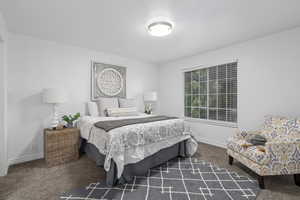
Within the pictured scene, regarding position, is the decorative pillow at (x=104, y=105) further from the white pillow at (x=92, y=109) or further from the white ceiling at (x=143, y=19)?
the white ceiling at (x=143, y=19)

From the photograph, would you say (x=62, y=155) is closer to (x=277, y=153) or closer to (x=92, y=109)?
(x=92, y=109)

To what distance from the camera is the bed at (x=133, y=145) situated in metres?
1.80

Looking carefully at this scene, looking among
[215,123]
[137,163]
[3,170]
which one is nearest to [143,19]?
[137,163]

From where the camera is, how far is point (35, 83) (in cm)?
271

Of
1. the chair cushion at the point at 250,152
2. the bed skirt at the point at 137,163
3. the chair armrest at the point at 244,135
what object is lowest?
the bed skirt at the point at 137,163

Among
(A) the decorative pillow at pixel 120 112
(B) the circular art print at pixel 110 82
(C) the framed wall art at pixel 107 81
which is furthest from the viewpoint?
(B) the circular art print at pixel 110 82

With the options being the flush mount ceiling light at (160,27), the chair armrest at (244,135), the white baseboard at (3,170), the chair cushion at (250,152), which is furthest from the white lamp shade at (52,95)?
the chair armrest at (244,135)

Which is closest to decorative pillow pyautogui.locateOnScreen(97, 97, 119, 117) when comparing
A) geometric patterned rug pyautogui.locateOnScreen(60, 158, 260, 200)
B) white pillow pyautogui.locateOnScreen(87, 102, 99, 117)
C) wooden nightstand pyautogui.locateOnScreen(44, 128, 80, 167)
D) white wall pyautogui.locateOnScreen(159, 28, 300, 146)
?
white pillow pyautogui.locateOnScreen(87, 102, 99, 117)

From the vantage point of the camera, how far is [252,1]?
1.74 m

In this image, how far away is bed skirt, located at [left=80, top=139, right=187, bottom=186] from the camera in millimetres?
1830

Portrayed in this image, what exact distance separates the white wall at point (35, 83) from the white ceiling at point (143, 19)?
27 centimetres

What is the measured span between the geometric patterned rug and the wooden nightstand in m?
0.99

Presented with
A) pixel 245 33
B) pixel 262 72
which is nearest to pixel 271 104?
pixel 262 72

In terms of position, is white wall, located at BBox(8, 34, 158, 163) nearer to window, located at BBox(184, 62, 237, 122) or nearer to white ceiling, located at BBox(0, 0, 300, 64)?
white ceiling, located at BBox(0, 0, 300, 64)
